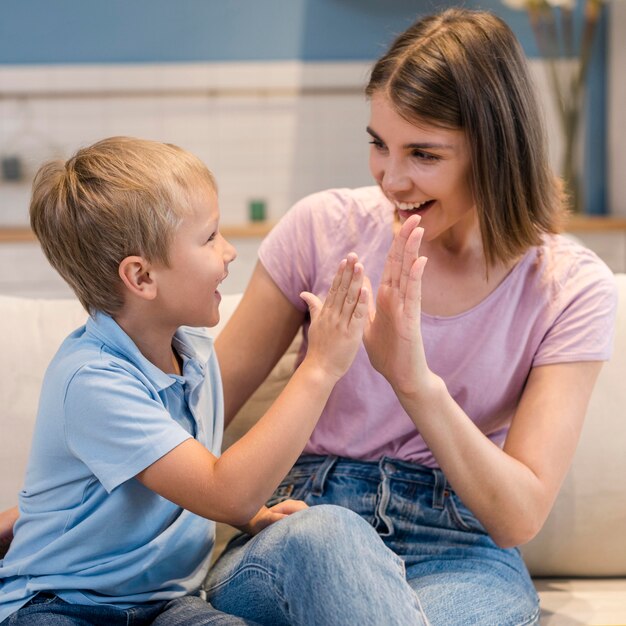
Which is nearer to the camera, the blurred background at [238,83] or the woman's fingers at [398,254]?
the woman's fingers at [398,254]

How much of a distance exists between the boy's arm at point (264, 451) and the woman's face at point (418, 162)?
0.89 feet

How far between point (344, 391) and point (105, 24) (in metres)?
3.13

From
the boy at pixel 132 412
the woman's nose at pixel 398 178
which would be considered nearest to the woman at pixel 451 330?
the woman's nose at pixel 398 178

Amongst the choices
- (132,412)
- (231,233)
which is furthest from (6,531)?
(231,233)

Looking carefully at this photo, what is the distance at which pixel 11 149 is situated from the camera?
13.7 ft

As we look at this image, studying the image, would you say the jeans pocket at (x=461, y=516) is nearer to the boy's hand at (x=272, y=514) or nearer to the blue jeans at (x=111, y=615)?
the boy's hand at (x=272, y=514)

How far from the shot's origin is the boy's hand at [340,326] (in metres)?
1.21

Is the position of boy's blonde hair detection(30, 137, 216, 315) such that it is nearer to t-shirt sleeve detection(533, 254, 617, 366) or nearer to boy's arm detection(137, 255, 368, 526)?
boy's arm detection(137, 255, 368, 526)

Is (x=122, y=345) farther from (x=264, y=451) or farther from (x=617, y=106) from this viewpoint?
(x=617, y=106)

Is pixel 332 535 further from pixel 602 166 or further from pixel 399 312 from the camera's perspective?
pixel 602 166

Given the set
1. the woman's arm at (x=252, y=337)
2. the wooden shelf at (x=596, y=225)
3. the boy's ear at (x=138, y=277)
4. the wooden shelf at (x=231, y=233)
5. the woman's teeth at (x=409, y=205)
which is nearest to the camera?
the boy's ear at (x=138, y=277)

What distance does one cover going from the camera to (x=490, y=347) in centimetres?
150

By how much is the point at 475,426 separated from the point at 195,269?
0.46 m

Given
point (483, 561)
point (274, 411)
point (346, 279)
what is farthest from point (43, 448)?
point (483, 561)
